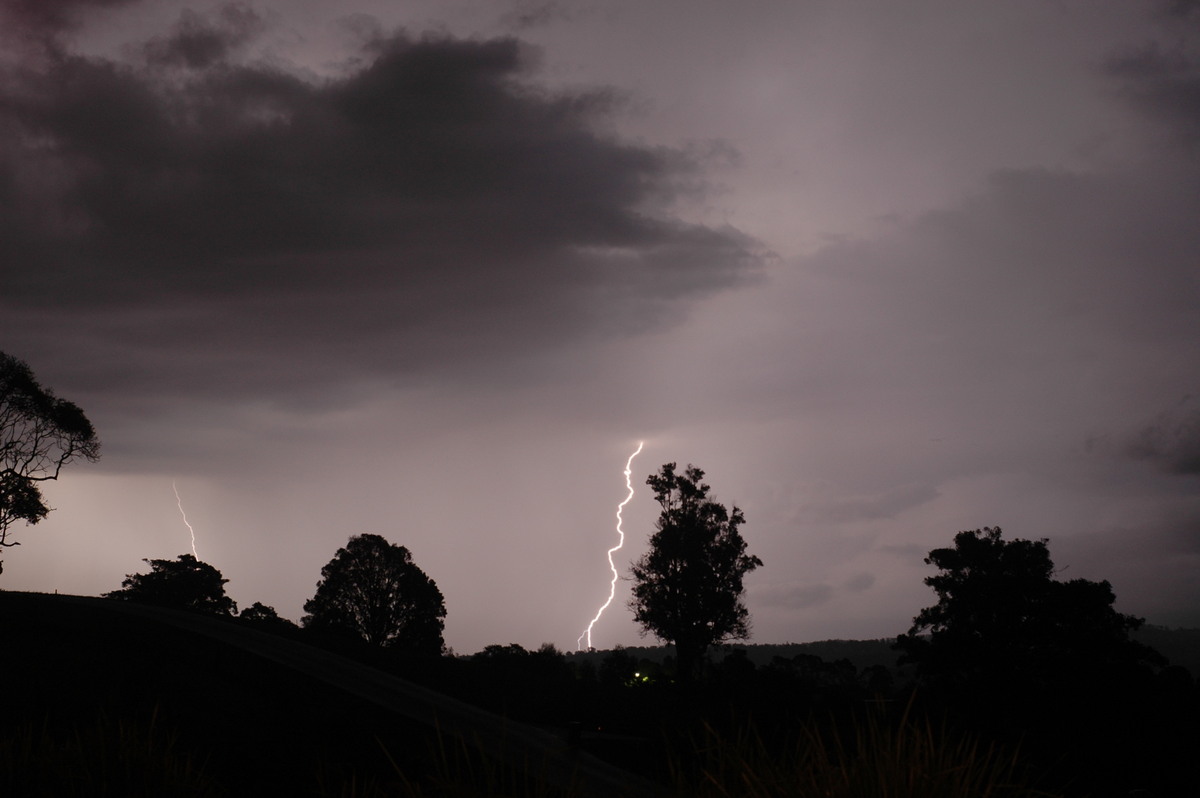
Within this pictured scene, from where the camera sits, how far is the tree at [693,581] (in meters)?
53.2

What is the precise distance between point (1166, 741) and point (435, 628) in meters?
46.4

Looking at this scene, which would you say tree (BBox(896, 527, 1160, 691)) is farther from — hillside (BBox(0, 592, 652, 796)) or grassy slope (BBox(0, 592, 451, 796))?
grassy slope (BBox(0, 592, 451, 796))

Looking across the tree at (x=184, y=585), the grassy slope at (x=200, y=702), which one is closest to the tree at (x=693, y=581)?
the grassy slope at (x=200, y=702)

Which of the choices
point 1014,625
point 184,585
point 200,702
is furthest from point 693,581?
point 184,585

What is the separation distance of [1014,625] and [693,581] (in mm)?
18997

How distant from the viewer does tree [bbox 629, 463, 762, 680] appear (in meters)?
53.2

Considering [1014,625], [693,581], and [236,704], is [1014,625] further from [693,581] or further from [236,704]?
[236,704]

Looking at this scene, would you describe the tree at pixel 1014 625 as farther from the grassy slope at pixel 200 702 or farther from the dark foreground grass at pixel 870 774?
the dark foreground grass at pixel 870 774

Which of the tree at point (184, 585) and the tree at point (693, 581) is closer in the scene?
the tree at point (693, 581)

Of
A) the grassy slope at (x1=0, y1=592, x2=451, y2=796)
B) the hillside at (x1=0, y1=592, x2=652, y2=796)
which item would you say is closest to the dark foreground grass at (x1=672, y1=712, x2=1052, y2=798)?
the hillside at (x1=0, y1=592, x2=652, y2=796)

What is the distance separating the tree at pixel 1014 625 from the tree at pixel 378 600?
3480 centimetres

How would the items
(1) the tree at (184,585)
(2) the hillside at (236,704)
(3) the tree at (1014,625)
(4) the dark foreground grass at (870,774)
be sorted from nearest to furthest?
(4) the dark foreground grass at (870,774), (2) the hillside at (236,704), (3) the tree at (1014,625), (1) the tree at (184,585)

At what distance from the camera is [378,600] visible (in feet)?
203

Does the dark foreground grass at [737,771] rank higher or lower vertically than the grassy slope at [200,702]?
higher
